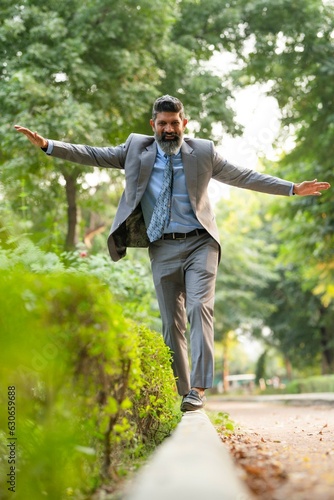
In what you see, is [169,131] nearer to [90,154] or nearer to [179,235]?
[90,154]

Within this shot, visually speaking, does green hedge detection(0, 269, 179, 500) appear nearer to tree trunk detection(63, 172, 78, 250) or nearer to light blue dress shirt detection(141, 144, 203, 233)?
light blue dress shirt detection(141, 144, 203, 233)

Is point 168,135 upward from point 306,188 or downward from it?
upward

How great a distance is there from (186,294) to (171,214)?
615 millimetres

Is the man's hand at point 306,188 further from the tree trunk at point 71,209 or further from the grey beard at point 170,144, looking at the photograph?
the tree trunk at point 71,209

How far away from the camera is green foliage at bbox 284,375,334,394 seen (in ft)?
75.4

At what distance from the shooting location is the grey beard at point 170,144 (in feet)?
18.5

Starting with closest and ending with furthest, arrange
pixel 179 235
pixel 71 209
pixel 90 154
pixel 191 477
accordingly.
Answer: pixel 191 477 < pixel 179 235 < pixel 90 154 < pixel 71 209

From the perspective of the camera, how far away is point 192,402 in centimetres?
516

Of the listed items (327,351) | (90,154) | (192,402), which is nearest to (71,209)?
(90,154)

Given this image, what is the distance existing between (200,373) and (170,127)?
183cm

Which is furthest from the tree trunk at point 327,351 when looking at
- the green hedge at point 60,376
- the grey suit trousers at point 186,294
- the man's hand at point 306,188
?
the green hedge at point 60,376

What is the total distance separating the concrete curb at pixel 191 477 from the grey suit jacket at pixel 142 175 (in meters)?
2.88

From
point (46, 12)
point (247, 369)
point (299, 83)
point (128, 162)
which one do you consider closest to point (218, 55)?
point (299, 83)

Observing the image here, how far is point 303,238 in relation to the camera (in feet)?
63.4
